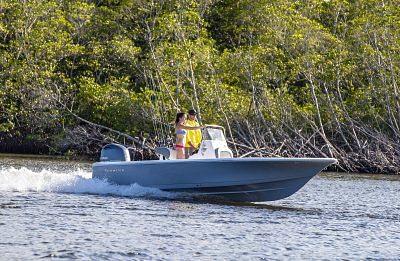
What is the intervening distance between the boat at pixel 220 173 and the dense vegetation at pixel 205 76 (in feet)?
49.3

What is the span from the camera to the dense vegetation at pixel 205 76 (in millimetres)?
39062

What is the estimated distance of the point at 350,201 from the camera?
2342cm

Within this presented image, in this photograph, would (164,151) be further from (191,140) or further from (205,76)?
(205,76)

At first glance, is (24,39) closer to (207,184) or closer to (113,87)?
(113,87)

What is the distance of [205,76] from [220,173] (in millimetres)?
21147

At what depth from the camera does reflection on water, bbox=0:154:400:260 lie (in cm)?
1398

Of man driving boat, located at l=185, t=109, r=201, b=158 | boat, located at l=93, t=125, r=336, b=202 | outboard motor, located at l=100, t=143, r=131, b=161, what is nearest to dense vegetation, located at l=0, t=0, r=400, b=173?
outboard motor, located at l=100, t=143, r=131, b=161

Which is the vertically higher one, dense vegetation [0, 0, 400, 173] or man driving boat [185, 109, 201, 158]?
dense vegetation [0, 0, 400, 173]

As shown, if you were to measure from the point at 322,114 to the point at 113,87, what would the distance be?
31.6 feet

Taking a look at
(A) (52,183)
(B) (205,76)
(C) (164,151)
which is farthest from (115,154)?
(B) (205,76)

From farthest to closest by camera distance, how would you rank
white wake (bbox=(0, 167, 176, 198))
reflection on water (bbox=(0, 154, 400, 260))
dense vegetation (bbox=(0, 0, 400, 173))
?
1. dense vegetation (bbox=(0, 0, 400, 173))
2. white wake (bbox=(0, 167, 176, 198))
3. reflection on water (bbox=(0, 154, 400, 260))

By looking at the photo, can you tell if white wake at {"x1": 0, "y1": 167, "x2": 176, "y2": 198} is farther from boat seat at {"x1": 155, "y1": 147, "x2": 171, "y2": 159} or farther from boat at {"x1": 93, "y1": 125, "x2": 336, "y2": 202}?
boat seat at {"x1": 155, "y1": 147, "x2": 171, "y2": 159}

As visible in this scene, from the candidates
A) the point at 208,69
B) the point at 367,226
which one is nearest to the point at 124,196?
the point at 367,226

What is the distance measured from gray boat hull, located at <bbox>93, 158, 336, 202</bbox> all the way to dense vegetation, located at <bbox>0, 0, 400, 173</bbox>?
598 inches
